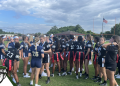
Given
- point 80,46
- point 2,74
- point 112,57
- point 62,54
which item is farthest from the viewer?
point 62,54

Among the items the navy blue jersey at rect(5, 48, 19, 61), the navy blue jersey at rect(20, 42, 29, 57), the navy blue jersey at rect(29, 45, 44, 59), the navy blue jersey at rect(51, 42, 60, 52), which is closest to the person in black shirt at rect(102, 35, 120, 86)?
the navy blue jersey at rect(29, 45, 44, 59)

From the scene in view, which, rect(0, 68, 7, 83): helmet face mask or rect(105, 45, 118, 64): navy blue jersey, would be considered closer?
rect(0, 68, 7, 83): helmet face mask

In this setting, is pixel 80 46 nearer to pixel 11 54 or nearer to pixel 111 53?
pixel 111 53

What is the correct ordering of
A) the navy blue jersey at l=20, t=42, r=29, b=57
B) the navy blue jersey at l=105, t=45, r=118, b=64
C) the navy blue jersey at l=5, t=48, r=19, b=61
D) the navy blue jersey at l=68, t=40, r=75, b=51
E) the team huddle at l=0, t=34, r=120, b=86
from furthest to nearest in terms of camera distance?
the navy blue jersey at l=68, t=40, r=75, b=51, the navy blue jersey at l=20, t=42, r=29, b=57, the navy blue jersey at l=5, t=48, r=19, b=61, the team huddle at l=0, t=34, r=120, b=86, the navy blue jersey at l=105, t=45, r=118, b=64

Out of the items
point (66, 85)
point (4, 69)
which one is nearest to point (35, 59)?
point (66, 85)

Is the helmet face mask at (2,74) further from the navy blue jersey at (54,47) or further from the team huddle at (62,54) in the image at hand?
the navy blue jersey at (54,47)

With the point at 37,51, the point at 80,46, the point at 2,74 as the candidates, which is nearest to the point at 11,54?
the point at 37,51

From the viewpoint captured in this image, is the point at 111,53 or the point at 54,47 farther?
the point at 54,47

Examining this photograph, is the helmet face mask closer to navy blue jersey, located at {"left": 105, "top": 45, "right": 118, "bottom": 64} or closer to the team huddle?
the team huddle

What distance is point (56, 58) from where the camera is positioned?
16.5 ft

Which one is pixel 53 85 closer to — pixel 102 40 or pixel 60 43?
pixel 60 43

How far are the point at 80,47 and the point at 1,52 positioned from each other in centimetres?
378

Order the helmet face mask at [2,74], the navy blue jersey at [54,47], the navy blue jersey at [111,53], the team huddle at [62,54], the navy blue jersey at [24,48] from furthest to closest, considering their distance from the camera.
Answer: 1. the navy blue jersey at [54,47]
2. the navy blue jersey at [24,48]
3. the team huddle at [62,54]
4. the navy blue jersey at [111,53]
5. the helmet face mask at [2,74]

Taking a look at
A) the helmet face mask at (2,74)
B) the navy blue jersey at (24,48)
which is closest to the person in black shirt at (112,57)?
the helmet face mask at (2,74)
